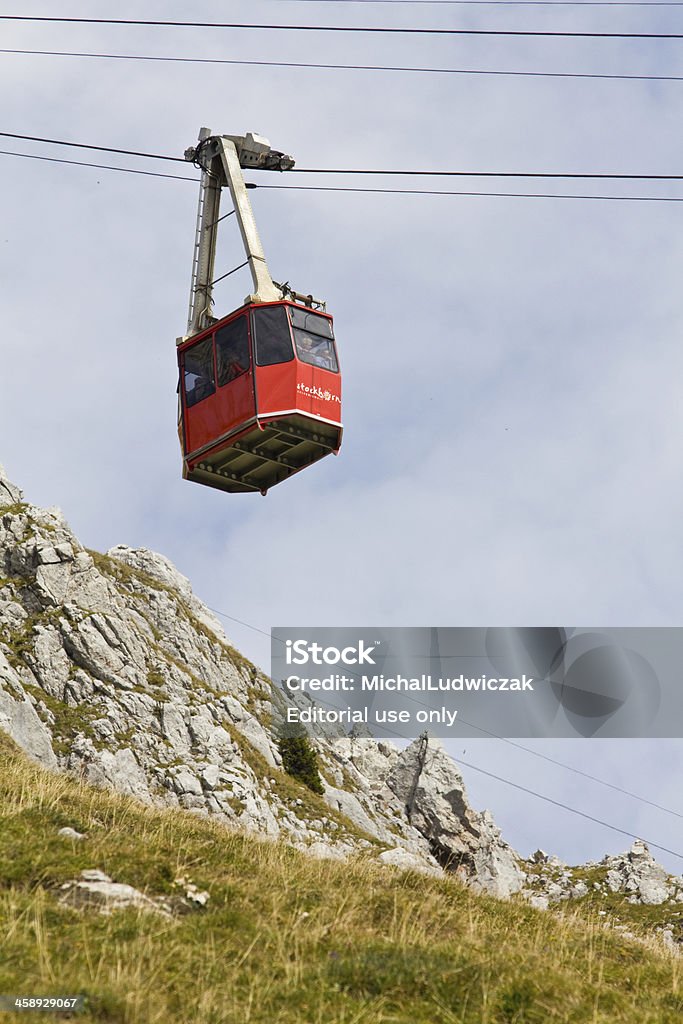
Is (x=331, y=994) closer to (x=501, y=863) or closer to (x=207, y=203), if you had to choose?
(x=207, y=203)

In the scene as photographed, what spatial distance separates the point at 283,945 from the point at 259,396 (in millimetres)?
13133

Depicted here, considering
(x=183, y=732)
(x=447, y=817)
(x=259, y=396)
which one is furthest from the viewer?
(x=447, y=817)

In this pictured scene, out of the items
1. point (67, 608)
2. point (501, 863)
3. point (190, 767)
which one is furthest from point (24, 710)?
point (501, 863)

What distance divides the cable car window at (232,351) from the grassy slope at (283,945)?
34.9 ft

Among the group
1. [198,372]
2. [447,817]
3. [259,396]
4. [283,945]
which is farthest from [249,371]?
[447,817]

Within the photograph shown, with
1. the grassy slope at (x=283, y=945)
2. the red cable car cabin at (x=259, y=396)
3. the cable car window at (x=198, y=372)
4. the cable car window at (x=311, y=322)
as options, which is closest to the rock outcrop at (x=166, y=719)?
the red cable car cabin at (x=259, y=396)

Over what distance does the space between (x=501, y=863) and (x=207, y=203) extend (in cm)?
5585

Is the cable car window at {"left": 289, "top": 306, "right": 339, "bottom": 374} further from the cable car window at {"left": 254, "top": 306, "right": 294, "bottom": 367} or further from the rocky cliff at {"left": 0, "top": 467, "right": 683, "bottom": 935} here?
the rocky cliff at {"left": 0, "top": 467, "right": 683, "bottom": 935}

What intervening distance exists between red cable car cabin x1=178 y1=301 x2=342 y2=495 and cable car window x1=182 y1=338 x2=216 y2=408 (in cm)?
2

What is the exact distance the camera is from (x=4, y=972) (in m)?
8.45

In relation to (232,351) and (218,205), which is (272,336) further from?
(218,205)

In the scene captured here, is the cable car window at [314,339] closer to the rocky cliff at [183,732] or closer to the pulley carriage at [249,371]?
the pulley carriage at [249,371]

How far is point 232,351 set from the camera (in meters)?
22.3

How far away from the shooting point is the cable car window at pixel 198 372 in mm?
22703
